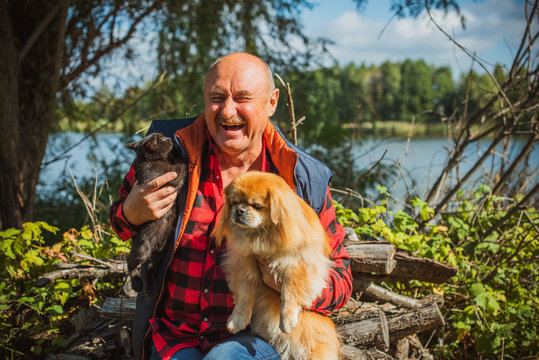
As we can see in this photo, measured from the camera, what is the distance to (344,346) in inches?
95.0

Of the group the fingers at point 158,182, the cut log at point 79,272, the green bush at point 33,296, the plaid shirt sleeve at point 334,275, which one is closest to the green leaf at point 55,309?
the green bush at point 33,296

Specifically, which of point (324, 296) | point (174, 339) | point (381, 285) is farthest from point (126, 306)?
point (381, 285)

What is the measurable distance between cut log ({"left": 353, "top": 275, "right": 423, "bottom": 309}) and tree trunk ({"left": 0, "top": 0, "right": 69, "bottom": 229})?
4.09 meters

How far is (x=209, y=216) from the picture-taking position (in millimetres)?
2150

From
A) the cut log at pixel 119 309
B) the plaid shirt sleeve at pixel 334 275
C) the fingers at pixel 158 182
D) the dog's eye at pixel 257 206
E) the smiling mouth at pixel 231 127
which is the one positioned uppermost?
the smiling mouth at pixel 231 127

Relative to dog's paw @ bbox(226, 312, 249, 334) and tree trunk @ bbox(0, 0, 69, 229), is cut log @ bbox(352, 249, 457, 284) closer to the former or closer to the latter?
dog's paw @ bbox(226, 312, 249, 334)

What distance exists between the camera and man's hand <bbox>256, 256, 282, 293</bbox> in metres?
2.01

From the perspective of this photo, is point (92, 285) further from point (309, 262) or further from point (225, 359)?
point (309, 262)

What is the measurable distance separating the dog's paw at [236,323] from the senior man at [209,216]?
7 centimetres

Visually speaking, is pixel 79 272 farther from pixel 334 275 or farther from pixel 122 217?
pixel 334 275

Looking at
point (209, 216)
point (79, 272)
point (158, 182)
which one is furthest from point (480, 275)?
point (79, 272)

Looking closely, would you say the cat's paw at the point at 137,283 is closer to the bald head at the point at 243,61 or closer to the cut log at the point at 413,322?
the bald head at the point at 243,61

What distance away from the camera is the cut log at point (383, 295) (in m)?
3.00

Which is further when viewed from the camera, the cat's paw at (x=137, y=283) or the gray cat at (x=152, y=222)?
the cat's paw at (x=137, y=283)
